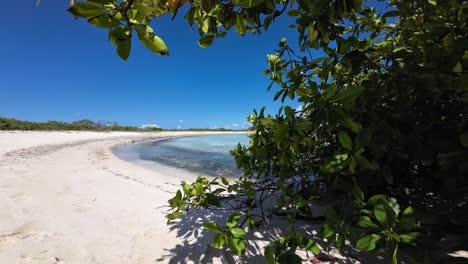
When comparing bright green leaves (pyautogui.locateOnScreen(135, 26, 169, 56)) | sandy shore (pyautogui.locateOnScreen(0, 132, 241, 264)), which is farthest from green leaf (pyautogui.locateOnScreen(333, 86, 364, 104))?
sandy shore (pyautogui.locateOnScreen(0, 132, 241, 264))

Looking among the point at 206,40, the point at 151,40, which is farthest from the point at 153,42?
the point at 206,40

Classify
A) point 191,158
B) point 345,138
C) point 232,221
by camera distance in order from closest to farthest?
1. point 345,138
2. point 232,221
3. point 191,158

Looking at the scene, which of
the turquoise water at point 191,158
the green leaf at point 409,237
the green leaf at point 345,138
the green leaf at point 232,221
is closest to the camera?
the green leaf at point 409,237

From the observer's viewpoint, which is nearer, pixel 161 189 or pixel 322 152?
pixel 322 152

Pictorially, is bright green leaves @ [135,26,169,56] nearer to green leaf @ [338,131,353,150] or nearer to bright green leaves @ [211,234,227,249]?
green leaf @ [338,131,353,150]

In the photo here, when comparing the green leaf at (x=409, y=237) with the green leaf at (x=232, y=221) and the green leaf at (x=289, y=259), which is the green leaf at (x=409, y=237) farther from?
the green leaf at (x=232, y=221)

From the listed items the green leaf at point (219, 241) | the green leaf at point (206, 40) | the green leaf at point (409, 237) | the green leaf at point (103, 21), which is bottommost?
the green leaf at point (219, 241)

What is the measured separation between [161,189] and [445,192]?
2900 mm

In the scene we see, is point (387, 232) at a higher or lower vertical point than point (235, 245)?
higher

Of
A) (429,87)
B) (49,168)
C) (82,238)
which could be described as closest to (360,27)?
(429,87)

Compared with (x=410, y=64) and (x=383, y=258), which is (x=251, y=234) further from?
(x=410, y=64)

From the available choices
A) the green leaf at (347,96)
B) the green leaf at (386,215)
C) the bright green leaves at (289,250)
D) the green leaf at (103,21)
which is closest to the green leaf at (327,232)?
the bright green leaves at (289,250)

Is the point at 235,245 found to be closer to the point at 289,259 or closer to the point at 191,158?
the point at 289,259

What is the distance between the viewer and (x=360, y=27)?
4.94ft
